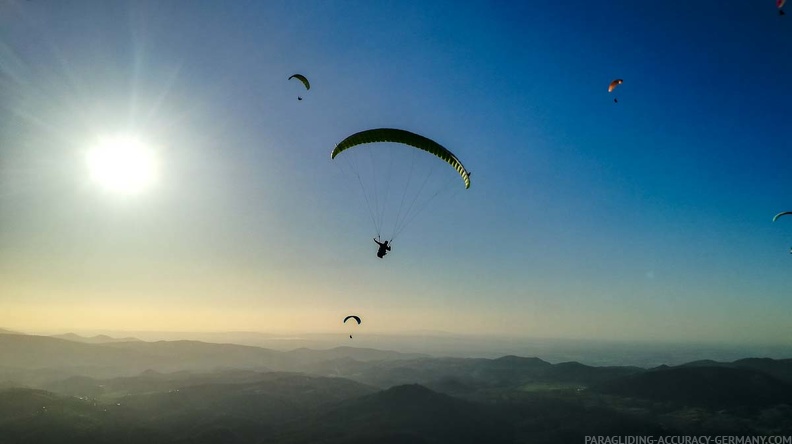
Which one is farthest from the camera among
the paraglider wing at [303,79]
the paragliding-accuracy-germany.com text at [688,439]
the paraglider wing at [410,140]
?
the paragliding-accuracy-germany.com text at [688,439]

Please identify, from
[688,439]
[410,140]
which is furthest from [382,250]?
[688,439]

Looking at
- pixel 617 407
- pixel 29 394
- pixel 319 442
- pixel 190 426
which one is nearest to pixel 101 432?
pixel 190 426

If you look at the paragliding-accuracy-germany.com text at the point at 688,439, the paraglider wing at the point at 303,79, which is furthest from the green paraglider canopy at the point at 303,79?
the paragliding-accuracy-germany.com text at the point at 688,439

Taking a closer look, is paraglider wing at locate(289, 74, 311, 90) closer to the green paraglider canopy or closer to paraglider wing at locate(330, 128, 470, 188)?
the green paraglider canopy

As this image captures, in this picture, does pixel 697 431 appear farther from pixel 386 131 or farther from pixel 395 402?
pixel 386 131

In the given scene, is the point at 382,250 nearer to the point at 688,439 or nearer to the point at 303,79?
the point at 303,79

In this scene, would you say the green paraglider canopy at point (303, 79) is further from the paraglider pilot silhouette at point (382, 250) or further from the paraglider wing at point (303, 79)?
the paraglider pilot silhouette at point (382, 250)
